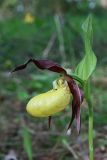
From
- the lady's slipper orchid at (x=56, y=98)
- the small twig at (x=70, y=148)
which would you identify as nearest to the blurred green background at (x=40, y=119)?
the small twig at (x=70, y=148)

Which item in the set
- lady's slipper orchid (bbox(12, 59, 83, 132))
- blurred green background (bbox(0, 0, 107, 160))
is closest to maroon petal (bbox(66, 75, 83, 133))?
lady's slipper orchid (bbox(12, 59, 83, 132))

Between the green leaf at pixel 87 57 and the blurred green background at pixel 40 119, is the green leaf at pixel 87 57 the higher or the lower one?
the higher one

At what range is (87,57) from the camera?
1232 millimetres

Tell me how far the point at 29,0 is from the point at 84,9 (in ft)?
4.79

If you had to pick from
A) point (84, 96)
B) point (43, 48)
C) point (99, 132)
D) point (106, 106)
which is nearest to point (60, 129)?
point (99, 132)

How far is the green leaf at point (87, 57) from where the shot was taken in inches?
47.3

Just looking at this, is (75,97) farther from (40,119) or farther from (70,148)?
(40,119)

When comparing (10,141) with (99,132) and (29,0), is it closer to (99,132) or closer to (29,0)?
(99,132)

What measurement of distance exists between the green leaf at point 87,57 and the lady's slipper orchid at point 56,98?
4 centimetres

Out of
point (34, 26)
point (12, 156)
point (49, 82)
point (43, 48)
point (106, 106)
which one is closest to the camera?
point (12, 156)

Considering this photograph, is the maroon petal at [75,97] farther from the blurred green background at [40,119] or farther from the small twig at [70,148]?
the small twig at [70,148]

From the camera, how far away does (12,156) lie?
187cm

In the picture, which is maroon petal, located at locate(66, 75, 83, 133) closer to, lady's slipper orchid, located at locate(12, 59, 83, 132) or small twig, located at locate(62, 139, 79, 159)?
lady's slipper orchid, located at locate(12, 59, 83, 132)

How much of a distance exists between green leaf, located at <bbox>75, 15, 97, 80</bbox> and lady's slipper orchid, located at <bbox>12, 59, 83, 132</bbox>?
1.6 inches
